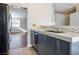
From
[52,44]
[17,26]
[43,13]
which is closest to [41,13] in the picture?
[43,13]

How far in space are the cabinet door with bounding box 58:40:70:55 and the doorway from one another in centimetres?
84

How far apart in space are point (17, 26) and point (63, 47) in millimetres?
948

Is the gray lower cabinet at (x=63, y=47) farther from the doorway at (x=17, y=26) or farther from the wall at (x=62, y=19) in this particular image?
the doorway at (x=17, y=26)

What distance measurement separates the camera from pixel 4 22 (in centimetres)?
155

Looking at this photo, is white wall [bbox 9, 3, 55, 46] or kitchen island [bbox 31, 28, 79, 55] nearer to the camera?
kitchen island [bbox 31, 28, 79, 55]

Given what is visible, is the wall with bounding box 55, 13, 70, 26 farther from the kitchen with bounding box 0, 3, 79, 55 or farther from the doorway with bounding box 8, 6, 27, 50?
the doorway with bounding box 8, 6, 27, 50

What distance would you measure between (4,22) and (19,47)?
954 millimetres

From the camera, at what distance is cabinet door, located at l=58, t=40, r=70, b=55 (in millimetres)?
1442

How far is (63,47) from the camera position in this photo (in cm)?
152

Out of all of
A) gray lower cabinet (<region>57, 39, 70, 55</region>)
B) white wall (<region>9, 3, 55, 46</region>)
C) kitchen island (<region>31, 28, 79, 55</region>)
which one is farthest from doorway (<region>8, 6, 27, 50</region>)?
gray lower cabinet (<region>57, 39, 70, 55</region>)

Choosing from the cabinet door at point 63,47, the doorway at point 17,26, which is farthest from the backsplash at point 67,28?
the doorway at point 17,26

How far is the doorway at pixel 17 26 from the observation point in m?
2.05

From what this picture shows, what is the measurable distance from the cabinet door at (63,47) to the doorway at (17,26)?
84 cm
